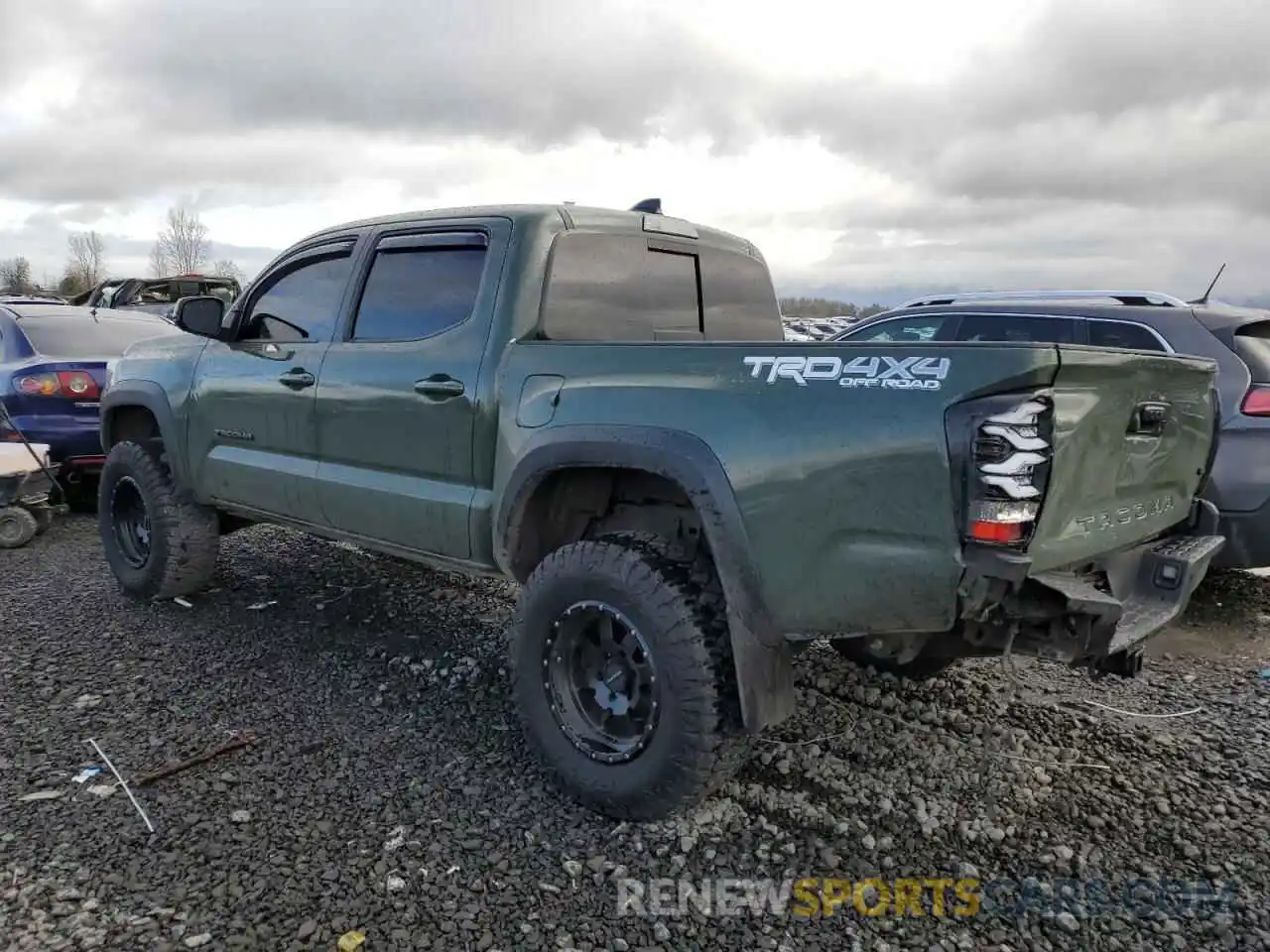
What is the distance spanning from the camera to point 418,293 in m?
3.85

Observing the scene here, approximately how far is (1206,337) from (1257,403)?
441mm

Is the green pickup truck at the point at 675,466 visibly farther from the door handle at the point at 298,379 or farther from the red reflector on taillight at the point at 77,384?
the red reflector on taillight at the point at 77,384

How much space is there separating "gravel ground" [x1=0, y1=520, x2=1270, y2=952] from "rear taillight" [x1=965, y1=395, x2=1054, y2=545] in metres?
1.12

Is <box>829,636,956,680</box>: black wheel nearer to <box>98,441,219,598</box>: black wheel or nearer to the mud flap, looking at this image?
the mud flap

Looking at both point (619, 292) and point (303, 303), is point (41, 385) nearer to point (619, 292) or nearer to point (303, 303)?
point (303, 303)

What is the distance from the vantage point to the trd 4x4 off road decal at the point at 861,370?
2355 millimetres

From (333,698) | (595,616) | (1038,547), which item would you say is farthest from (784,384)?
(333,698)

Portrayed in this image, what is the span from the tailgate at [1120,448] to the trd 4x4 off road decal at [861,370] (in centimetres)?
30

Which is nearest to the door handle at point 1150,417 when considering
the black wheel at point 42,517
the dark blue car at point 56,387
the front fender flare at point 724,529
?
the front fender flare at point 724,529

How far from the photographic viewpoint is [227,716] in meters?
3.77

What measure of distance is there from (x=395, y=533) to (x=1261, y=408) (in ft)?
14.0

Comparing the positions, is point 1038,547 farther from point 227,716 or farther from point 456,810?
point 227,716

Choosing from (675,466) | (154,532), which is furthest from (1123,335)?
(154,532)

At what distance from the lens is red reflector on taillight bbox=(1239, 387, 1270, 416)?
4777 millimetres
